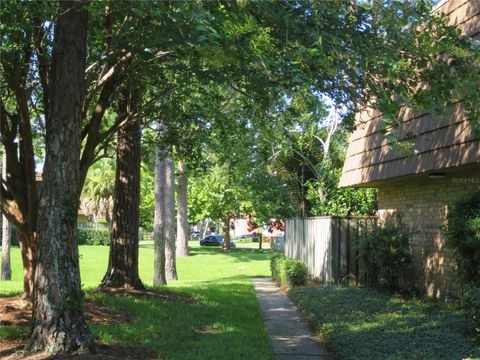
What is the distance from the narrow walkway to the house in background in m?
2.98

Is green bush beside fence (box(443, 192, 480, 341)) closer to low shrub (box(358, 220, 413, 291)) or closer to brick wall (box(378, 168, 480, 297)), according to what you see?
brick wall (box(378, 168, 480, 297))

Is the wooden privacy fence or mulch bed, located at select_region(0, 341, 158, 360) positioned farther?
the wooden privacy fence

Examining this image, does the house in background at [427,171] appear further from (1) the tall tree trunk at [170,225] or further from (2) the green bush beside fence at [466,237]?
(1) the tall tree trunk at [170,225]

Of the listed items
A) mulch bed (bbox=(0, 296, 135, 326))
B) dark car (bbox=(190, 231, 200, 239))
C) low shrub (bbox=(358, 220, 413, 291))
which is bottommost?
dark car (bbox=(190, 231, 200, 239))

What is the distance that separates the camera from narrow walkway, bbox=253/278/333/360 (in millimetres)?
7988

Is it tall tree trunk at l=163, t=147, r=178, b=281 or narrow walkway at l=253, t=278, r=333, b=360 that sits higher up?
tall tree trunk at l=163, t=147, r=178, b=281

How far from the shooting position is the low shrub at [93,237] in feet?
184

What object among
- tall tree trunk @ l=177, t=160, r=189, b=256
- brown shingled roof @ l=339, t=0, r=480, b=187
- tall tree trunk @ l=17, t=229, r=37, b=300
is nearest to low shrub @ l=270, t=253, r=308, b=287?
brown shingled roof @ l=339, t=0, r=480, b=187

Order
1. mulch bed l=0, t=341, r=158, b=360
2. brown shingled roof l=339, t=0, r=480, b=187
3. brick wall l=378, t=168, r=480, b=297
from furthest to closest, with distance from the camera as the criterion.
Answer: brick wall l=378, t=168, r=480, b=297, brown shingled roof l=339, t=0, r=480, b=187, mulch bed l=0, t=341, r=158, b=360

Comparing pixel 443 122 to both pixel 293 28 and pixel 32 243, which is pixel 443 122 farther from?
pixel 32 243

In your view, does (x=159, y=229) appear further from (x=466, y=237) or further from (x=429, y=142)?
(x=466, y=237)

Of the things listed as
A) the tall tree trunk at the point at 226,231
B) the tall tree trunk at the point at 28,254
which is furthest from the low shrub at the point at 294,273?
the tall tree trunk at the point at 226,231

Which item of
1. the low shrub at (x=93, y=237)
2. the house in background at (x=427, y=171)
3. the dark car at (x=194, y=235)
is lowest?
the dark car at (x=194, y=235)

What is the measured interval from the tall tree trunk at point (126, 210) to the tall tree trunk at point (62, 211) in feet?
14.7
